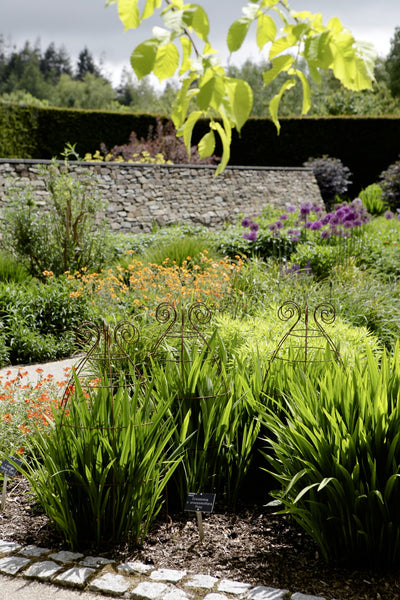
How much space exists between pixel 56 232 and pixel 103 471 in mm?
6243

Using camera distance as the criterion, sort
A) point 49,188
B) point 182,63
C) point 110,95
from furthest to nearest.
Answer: point 110,95 → point 49,188 → point 182,63

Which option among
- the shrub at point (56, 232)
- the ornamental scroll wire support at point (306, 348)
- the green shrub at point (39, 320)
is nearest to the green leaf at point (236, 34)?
the ornamental scroll wire support at point (306, 348)

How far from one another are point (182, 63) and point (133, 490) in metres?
1.82

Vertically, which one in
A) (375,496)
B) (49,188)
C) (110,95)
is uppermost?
(110,95)

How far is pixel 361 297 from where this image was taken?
6.31 meters

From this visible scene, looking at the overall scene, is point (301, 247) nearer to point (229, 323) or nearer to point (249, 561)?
point (229, 323)

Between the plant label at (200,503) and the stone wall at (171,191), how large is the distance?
8236 mm

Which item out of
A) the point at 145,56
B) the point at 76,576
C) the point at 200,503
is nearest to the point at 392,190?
the point at 200,503

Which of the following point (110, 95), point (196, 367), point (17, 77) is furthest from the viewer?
point (17, 77)

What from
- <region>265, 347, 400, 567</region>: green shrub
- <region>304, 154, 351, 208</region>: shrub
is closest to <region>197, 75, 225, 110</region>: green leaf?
<region>265, 347, 400, 567</region>: green shrub

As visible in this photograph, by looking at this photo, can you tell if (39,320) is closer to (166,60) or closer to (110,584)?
(110,584)

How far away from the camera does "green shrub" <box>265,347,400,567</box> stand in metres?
2.34

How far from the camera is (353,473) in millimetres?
2285

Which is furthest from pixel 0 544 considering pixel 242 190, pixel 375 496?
pixel 242 190
